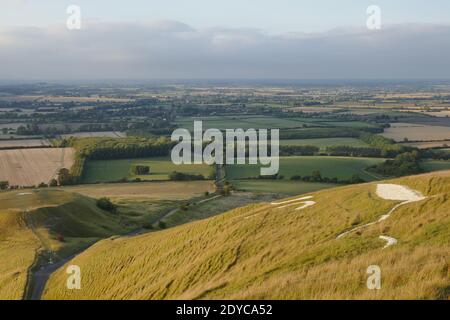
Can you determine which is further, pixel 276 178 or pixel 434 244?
pixel 276 178

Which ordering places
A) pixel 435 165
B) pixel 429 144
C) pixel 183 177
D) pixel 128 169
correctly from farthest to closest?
pixel 429 144
pixel 128 169
pixel 435 165
pixel 183 177

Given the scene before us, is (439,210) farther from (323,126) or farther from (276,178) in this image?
(323,126)

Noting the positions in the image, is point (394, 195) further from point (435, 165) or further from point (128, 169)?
point (128, 169)

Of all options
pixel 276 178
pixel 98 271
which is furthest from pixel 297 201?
pixel 276 178

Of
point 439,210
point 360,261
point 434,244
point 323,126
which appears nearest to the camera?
point 360,261

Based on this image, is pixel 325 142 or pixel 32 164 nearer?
pixel 32 164

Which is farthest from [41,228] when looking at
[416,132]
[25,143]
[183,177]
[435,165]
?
[416,132]

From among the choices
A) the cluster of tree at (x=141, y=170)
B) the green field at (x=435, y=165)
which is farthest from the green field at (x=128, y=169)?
the green field at (x=435, y=165)
